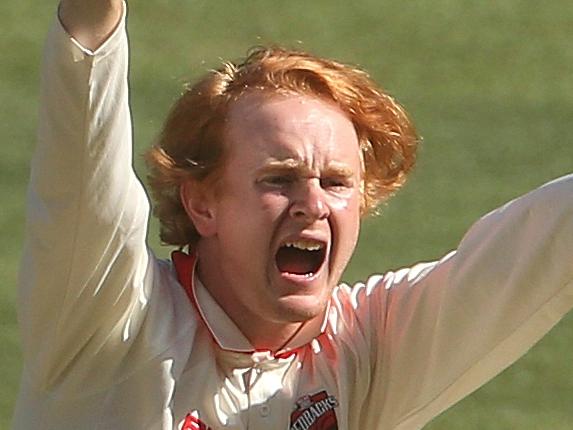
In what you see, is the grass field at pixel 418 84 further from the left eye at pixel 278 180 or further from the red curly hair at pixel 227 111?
the left eye at pixel 278 180

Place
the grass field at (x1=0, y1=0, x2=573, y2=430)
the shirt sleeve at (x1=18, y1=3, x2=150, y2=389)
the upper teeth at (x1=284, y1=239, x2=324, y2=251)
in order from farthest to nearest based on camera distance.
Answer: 1. the grass field at (x1=0, y1=0, x2=573, y2=430)
2. the upper teeth at (x1=284, y1=239, x2=324, y2=251)
3. the shirt sleeve at (x1=18, y1=3, x2=150, y2=389)

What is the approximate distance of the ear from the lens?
126 inches

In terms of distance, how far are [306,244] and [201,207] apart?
0.23 m

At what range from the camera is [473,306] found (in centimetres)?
317

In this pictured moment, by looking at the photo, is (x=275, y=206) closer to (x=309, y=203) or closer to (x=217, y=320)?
(x=309, y=203)

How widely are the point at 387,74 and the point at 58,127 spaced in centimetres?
401

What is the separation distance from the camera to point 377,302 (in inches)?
130

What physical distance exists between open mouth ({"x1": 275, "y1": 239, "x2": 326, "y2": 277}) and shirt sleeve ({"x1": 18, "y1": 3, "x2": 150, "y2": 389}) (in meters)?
0.23

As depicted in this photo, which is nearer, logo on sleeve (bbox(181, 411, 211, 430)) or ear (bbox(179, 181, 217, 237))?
logo on sleeve (bbox(181, 411, 211, 430))

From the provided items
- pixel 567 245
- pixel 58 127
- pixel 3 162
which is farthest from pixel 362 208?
pixel 3 162

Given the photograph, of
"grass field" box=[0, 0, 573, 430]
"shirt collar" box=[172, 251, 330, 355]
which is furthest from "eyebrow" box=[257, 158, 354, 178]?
"grass field" box=[0, 0, 573, 430]

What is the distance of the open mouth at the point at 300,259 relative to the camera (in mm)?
3119

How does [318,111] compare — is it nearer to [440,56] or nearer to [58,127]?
[58,127]

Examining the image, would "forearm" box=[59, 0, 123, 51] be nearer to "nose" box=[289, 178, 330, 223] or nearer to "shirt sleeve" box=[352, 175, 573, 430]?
"nose" box=[289, 178, 330, 223]
